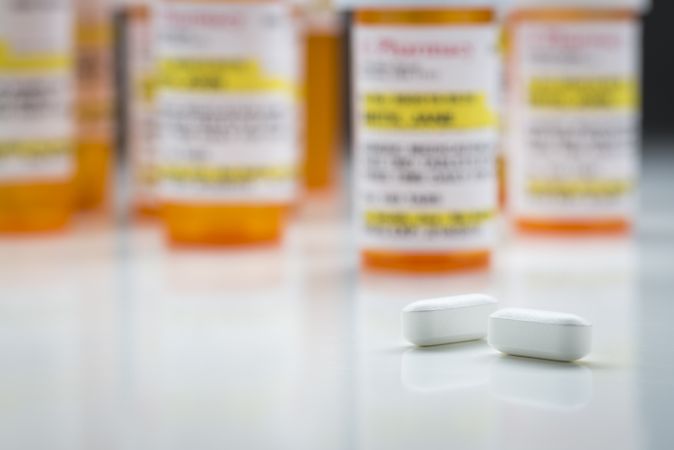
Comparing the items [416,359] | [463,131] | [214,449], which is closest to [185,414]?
[214,449]

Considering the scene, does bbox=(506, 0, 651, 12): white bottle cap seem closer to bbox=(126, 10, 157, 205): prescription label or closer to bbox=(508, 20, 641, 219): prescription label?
bbox=(508, 20, 641, 219): prescription label

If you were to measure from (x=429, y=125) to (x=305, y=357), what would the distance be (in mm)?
292

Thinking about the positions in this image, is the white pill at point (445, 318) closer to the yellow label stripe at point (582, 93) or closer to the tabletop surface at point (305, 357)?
the tabletop surface at point (305, 357)

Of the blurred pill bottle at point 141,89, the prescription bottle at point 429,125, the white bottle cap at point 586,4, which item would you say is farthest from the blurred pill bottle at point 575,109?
the blurred pill bottle at point 141,89

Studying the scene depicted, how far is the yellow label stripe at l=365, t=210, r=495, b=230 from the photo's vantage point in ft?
3.20

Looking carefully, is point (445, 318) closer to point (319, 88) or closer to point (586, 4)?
point (586, 4)

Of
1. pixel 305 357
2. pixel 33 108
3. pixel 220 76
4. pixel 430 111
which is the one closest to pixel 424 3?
pixel 430 111

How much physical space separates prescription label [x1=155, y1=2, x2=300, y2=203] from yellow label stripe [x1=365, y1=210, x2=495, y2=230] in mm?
175

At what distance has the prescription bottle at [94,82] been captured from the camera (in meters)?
1.42

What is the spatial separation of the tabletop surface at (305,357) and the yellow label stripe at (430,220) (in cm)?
4

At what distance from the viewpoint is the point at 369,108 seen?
100 centimetres

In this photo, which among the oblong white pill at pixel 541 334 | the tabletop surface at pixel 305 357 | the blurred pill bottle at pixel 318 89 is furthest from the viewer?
the blurred pill bottle at pixel 318 89

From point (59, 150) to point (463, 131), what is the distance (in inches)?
17.4

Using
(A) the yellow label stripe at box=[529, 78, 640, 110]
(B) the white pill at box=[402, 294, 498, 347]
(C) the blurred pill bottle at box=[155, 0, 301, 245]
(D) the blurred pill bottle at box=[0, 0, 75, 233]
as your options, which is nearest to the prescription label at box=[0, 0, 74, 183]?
(D) the blurred pill bottle at box=[0, 0, 75, 233]
